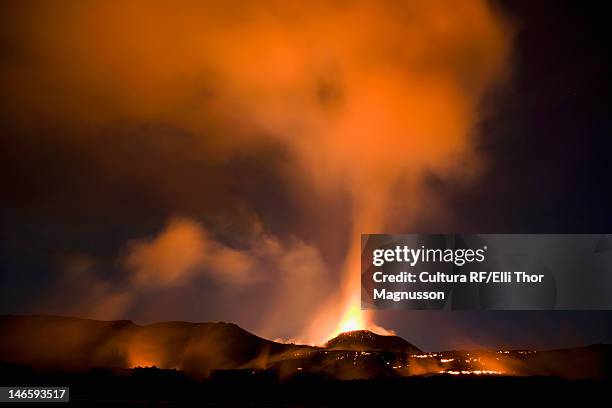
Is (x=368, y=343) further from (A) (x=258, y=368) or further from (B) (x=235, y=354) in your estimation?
(B) (x=235, y=354)

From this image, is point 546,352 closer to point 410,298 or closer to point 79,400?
point 410,298

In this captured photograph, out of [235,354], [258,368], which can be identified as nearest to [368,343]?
[258,368]

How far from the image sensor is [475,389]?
66.7ft

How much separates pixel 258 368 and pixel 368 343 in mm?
5210

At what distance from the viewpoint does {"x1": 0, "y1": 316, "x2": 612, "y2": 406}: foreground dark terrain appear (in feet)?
64.3

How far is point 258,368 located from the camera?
29.5 metres

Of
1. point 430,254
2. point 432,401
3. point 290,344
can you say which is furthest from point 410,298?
point 290,344

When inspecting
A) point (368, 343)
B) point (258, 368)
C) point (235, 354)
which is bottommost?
point (258, 368)

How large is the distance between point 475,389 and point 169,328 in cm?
1679

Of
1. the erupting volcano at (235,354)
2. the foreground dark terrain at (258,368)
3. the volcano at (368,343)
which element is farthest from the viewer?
the volcano at (368,343)

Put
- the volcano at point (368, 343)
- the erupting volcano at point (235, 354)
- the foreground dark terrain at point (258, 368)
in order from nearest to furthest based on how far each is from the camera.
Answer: the foreground dark terrain at point (258, 368), the erupting volcano at point (235, 354), the volcano at point (368, 343)

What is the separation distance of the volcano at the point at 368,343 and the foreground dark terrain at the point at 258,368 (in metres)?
0.06

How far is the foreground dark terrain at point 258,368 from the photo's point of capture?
19.6 metres

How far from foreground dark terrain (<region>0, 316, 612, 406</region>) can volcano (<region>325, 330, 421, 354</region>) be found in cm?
6
